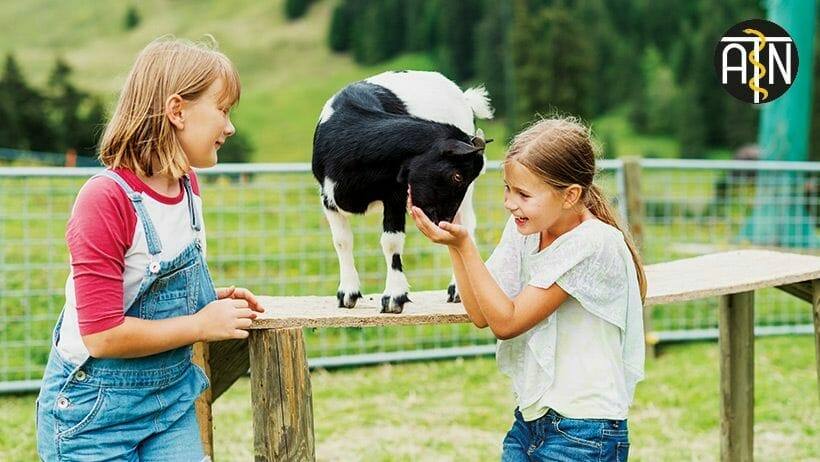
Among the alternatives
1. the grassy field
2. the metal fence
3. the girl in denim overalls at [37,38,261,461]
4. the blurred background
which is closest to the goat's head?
the blurred background

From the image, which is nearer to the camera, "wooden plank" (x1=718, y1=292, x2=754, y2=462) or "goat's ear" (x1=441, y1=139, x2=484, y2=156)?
"goat's ear" (x1=441, y1=139, x2=484, y2=156)

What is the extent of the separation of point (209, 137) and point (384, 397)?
2.95m

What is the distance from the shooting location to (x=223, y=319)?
226 cm

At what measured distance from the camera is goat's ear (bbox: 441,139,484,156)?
2.37 metres

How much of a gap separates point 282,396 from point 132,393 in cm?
40

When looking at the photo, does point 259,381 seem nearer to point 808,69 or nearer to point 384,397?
point 384,397

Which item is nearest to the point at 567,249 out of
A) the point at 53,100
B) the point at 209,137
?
the point at 209,137

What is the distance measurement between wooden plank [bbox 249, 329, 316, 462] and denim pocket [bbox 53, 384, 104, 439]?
44cm

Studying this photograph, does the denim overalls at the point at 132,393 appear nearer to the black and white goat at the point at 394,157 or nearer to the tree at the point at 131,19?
the black and white goat at the point at 394,157

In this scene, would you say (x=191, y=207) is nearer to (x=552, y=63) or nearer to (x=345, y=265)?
(x=345, y=265)

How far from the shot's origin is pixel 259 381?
245cm

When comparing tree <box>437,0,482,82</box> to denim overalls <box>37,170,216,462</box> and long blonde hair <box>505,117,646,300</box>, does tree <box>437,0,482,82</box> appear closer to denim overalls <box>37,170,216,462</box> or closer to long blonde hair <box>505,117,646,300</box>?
long blonde hair <box>505,117,646,300</box>

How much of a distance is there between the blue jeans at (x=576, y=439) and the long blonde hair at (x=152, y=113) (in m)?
1.05

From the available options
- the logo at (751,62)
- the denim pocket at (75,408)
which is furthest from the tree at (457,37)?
the denim pocket at (75,408)
